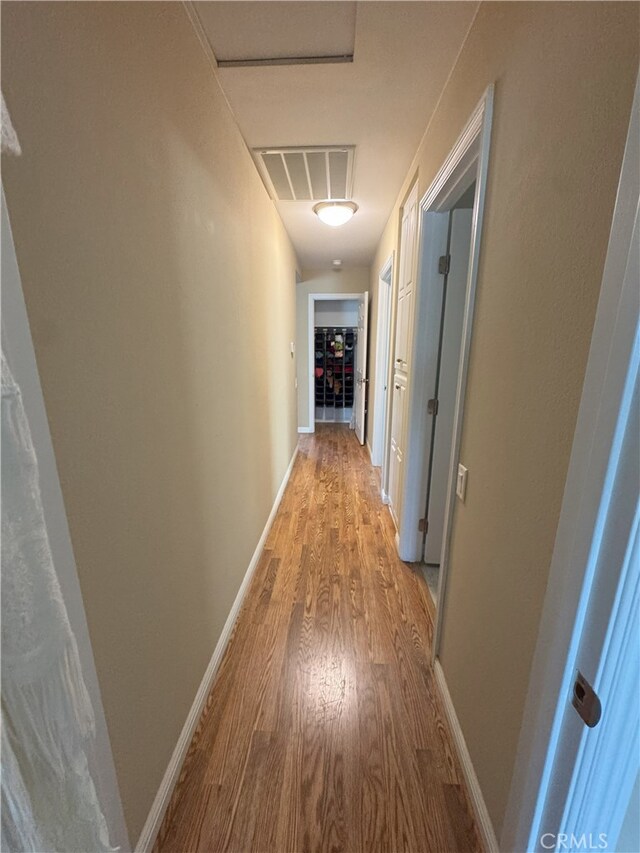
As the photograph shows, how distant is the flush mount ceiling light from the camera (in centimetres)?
257

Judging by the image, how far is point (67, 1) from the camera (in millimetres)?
654

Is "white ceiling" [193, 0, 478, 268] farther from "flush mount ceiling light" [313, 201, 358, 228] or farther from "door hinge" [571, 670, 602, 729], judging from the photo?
"door hinge" [571, 670, 602, 729]

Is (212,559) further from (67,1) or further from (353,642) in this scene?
(67,1)

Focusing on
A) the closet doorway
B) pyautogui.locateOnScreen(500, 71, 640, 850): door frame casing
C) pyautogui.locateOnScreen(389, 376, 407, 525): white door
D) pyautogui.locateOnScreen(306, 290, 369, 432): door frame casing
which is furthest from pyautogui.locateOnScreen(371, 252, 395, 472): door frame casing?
pyautogui.locateOnScreen(500, 71, 640, 850): door frame casing

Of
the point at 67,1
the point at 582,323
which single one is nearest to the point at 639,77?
the point at 582,323

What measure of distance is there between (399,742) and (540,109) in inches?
77.1

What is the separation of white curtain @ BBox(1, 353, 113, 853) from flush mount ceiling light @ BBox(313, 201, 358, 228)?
2720 millimetres

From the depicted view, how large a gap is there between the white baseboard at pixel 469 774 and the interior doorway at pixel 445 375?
0.60m

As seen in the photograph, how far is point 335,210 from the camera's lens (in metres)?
2.58

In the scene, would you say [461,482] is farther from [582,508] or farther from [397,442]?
[397,442]

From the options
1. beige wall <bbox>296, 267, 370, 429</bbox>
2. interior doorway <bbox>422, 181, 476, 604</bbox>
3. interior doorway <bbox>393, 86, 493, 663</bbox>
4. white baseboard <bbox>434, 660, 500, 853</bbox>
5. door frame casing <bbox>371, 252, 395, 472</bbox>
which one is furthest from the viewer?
beige wall <bbox>296, 267, 370, 429</bbox>

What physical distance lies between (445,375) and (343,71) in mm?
1440

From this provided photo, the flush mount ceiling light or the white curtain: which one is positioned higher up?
the flush mount ceiling light

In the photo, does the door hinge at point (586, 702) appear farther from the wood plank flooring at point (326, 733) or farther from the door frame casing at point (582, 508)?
the wood plank flooring at point (326, 733)
